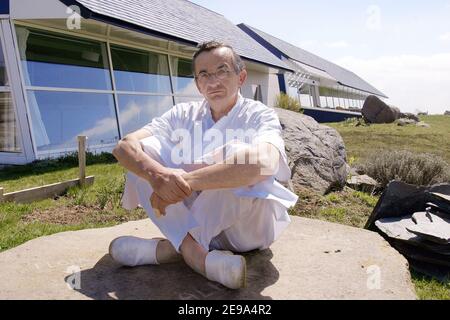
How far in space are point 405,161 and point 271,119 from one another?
187 inches

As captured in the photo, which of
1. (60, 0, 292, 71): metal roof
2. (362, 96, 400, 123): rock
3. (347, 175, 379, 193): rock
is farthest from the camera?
(362, 96, 400, 123): rock

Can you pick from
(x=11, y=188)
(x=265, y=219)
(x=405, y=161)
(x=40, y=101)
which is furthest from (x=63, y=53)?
(x=265, y=219)

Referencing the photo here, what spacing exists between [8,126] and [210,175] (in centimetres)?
691

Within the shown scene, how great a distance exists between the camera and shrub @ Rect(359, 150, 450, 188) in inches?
255

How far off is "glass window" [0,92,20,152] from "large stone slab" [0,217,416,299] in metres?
5.19

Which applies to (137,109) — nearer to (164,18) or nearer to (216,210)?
(164,18)

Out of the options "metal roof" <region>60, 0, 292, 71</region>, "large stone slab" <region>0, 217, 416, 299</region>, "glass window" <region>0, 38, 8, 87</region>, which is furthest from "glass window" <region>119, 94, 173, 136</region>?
"large stone slab" <region>0, 217, 416, 299</region>

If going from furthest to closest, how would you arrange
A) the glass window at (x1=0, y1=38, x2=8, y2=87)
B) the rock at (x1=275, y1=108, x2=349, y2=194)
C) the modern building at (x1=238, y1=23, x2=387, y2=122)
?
1. the modern building at (x1=238, y1=23, x2=387, y2=122)
2. the glass window at (x1=0, y1=38, x2=8, y2=87)
3. the rock at (x1=275, y1=108, x2=349, y2=194)

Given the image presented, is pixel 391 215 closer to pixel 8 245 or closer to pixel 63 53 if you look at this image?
pixel 8 245

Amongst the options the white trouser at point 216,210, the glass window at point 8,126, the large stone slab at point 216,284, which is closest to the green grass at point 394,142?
the glass window at point 8,126

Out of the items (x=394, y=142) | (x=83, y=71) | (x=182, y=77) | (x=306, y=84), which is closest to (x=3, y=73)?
(x=83, y=71)

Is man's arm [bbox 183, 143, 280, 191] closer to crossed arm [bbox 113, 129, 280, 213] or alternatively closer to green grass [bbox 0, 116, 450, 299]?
crossed arm [bbox 113, 129, 280, 213]

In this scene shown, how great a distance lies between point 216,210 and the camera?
2521mm

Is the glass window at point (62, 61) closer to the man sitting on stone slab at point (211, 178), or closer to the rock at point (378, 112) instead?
the man sitting on stone slab at point (211, 178)
